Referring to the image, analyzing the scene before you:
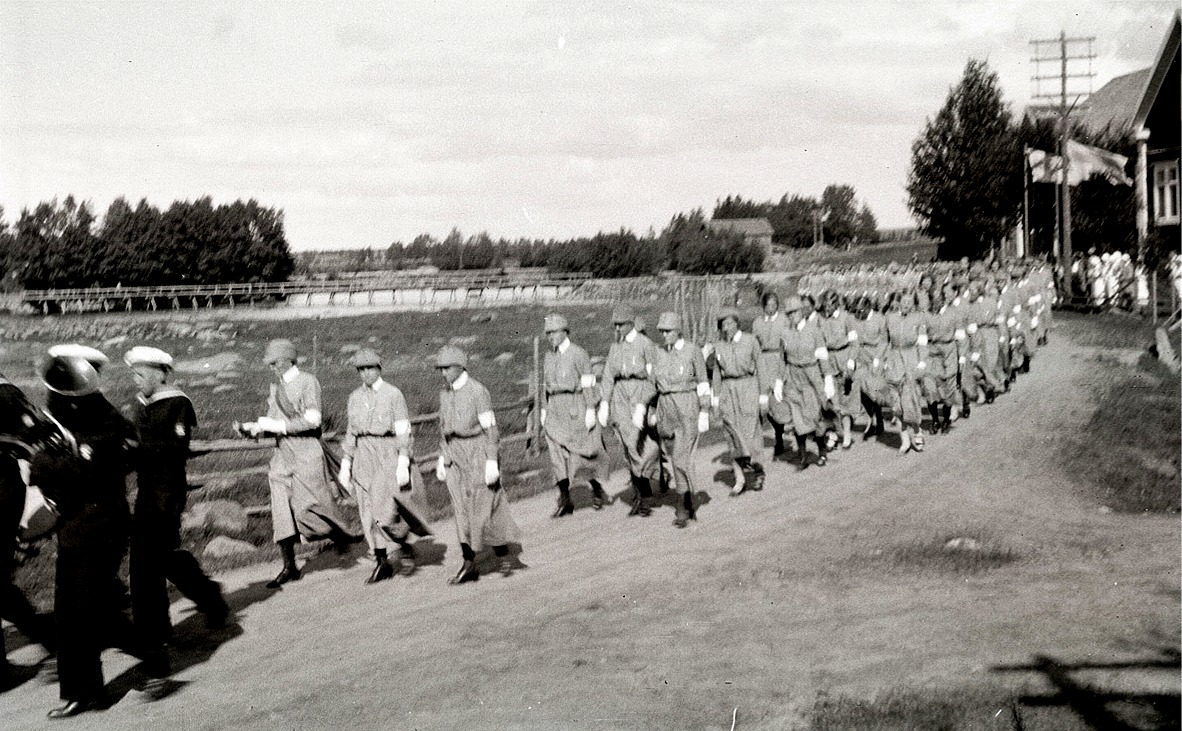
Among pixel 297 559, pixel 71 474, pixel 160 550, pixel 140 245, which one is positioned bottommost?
pixel 297 559

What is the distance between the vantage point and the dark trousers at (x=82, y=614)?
20.7 ft

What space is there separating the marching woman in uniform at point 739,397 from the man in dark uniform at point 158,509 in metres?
6.25

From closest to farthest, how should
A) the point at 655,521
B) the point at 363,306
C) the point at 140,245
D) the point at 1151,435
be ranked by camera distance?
1. the point at 655,521
2. the point at 1151,435
3. the point at 140,245
4. the point at 363,306

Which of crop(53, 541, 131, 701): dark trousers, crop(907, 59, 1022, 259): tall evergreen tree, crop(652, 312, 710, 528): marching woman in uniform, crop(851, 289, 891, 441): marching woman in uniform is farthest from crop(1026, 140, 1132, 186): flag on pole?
crop(53, 541, 131, 701): dark trousers

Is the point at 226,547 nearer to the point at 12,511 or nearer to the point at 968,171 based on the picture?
the point at 12,511

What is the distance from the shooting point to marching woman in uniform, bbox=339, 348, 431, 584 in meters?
9.32

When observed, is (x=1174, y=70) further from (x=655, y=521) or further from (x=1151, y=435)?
(x=655, y=521)

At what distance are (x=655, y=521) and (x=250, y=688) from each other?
214 inches

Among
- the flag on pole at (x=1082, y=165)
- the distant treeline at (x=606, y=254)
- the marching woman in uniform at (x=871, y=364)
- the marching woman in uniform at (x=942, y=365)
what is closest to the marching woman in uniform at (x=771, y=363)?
the marching woman in uniform at (x=871, y=364)

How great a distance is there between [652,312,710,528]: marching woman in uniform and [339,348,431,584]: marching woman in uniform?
9.67 ft

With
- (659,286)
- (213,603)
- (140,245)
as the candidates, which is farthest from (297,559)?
(659,286)

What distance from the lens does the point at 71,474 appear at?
6.44 metres

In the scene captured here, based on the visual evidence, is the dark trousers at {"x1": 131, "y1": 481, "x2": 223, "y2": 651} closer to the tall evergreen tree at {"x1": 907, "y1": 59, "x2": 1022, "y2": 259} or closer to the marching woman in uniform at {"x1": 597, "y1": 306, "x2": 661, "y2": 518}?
the marching woman in uniform at {"x1": 597, "y1": 306, "x2": 661, "y2": 518}

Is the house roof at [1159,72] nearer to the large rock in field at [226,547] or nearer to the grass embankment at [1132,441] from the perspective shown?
the grass embankment at [1132,441]
